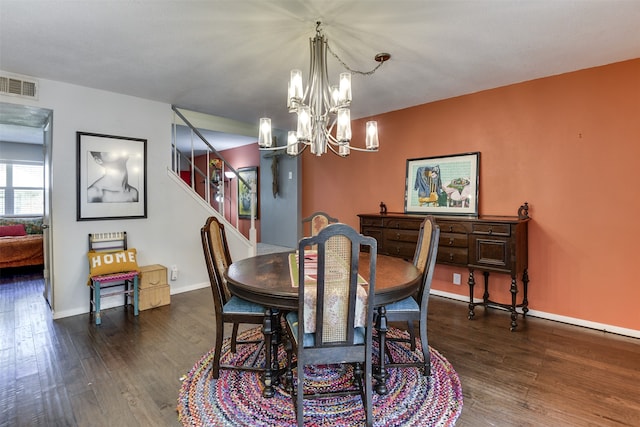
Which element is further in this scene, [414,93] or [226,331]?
[414,93]

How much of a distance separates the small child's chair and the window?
5289 mm

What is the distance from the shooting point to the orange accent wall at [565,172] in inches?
110

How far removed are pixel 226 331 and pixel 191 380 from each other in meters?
0.79

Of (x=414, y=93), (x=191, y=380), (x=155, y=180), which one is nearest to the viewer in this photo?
(x=191, y=380)

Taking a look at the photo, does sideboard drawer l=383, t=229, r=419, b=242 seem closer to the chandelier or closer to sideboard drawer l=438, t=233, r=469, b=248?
sideboard drawer l=438, t=233, r=469, b=248

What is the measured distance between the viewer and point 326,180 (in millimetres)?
5266

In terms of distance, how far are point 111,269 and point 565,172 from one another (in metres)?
4.61

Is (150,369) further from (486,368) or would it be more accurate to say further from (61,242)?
(486,368)

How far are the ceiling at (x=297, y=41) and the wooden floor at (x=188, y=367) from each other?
2.38 meters

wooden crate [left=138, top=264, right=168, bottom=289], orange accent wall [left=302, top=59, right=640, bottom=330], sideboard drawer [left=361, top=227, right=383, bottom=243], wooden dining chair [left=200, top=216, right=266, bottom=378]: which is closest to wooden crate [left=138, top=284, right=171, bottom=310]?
wooden crate [left=138, top=264, right=168, bottom=289]

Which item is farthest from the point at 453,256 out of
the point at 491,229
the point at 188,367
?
the point at 188,367

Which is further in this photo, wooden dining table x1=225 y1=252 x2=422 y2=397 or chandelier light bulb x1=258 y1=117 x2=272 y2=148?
chandelier light bulb x1=258 y1=117 x2=272 y2=148

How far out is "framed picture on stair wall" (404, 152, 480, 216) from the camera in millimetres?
3637

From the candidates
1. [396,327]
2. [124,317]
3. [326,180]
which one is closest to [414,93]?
[326,180]
